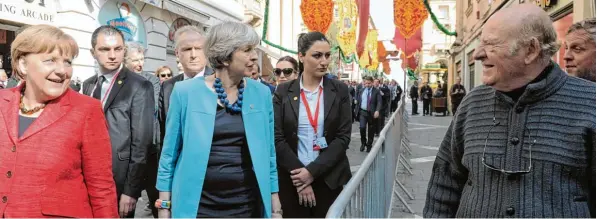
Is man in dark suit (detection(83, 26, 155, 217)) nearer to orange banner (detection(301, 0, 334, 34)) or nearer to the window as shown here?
orange banner (detection(301, 0, 334, 34))

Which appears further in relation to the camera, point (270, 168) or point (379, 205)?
point (379, 205)

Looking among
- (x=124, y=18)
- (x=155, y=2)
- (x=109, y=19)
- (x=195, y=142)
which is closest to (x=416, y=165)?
(x=195, y=142)

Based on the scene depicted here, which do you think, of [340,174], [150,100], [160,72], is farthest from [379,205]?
[160,72]

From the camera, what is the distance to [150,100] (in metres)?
3.65

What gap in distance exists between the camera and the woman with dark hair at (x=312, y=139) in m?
3.69

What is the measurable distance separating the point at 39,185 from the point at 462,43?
1022 inches

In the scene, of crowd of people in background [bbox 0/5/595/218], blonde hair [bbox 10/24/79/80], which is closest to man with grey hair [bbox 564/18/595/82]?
crowd of people in background [bbox 0/5/595/218]

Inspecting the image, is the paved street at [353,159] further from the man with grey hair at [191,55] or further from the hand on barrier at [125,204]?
the hand on barrier at [125,204]

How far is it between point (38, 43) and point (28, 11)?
9947mm

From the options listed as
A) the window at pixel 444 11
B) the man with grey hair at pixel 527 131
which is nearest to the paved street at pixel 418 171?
the man with grey hair at pixel 527 131

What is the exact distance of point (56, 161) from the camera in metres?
2.38

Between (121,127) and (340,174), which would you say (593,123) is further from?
(121,127)

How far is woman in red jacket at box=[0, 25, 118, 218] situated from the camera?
2.35m

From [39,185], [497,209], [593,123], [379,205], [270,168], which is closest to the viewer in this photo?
[593,123]
